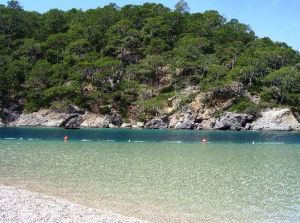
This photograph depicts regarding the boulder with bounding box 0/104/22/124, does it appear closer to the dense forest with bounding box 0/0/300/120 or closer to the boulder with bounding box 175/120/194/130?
the dense forest with bounding box 0/0/300/120

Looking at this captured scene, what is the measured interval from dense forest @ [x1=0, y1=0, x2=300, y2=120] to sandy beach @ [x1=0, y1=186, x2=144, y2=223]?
82.5 m

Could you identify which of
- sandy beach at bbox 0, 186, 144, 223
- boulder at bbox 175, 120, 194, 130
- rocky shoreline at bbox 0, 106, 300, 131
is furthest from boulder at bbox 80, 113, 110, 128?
sandy beach at bbox 0, 186, 144, 223

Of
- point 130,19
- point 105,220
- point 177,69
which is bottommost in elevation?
point 105,220

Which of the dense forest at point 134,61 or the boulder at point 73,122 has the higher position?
the dense forest at point 134,61

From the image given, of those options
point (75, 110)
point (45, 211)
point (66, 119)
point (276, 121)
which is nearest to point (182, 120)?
point (276, 121)

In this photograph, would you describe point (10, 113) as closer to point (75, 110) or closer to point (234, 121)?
point (75, 110)

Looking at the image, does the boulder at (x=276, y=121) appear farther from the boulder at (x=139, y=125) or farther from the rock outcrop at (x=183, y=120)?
the boulder at (x=139, y=125)

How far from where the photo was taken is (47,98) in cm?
10669

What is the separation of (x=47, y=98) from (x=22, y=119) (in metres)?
7.83

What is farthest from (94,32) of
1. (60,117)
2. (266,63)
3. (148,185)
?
(148,185)

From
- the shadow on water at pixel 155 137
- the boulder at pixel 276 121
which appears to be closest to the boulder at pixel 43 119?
the shadow on water at pixel 155 137

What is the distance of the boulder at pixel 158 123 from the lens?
101 m

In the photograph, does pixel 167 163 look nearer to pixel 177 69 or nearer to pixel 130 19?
pixel 177 69

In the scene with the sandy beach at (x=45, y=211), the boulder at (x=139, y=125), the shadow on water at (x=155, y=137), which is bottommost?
the sandy beach at (x=45, y=211)
